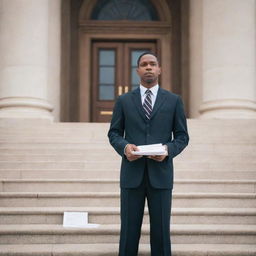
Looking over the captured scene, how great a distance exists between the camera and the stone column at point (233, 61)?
10422 mm

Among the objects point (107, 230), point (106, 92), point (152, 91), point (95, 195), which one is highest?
point (106, 92)

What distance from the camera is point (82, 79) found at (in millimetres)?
13773

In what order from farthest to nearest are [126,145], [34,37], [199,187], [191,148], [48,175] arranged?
[34,37] → [191,148] → [48,175] → [199,187] → [126,145]

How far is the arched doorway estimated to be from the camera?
13812 mm

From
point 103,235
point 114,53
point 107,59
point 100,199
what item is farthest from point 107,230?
point 114,53

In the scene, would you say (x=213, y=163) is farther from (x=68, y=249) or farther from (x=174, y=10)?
(x=174, y=10)

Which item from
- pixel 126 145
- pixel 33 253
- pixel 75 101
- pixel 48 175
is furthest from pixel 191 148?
pixel 75 101

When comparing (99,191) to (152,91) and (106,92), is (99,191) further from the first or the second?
(106,92)

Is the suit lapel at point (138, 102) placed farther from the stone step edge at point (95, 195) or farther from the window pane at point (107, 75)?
the window pane at point (107, 75)

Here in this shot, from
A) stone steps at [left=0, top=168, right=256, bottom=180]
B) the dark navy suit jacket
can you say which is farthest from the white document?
the dark navy suit jacket

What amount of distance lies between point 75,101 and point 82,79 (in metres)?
0.65

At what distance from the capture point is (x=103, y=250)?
5.03 m

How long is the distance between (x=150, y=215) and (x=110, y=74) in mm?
10109

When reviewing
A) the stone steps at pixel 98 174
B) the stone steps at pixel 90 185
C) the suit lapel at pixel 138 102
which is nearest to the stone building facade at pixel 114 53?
the stone steps at pixel 98 174
